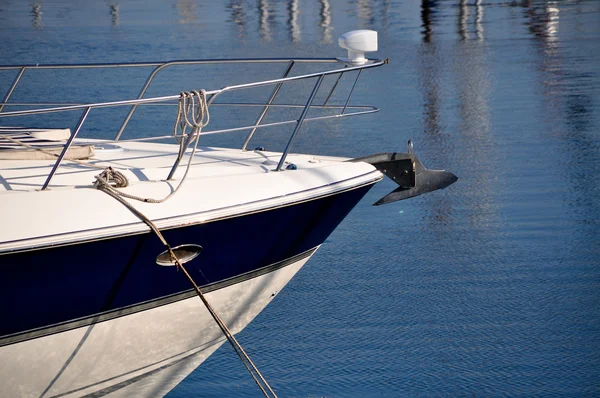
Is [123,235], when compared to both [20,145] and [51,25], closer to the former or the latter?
[20,145]

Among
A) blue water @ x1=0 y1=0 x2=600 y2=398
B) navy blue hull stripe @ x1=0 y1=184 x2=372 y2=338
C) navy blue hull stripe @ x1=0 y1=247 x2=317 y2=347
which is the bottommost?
blue water @ x1=0 y1=0 x2=600 y2=398

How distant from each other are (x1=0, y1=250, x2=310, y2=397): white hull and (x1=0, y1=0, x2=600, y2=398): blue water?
0.30m

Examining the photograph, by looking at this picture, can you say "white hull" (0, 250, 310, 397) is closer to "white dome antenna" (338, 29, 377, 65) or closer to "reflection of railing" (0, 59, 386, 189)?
"reflection of railing" (0, 59, 386, 189)

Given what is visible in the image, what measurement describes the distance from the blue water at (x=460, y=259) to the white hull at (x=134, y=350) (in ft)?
0.99

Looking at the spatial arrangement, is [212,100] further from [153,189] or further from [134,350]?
[134,350]

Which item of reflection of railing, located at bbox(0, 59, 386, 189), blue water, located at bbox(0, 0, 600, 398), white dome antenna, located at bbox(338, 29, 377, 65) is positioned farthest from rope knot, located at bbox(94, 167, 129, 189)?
white dome antenna, located at bbox(338, 29, 377, 65)

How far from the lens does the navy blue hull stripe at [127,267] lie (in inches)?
149

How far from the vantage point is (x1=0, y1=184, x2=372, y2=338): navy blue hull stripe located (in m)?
3.78

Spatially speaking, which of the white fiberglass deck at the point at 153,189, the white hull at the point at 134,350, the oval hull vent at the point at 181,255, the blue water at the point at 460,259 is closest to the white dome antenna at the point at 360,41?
the white fiberglass deck at the point at 153,189

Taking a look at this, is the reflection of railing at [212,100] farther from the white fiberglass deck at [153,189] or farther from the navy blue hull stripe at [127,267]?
the navy blue hull stripe at [127,267]

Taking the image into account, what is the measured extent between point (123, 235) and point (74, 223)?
0.68 ft

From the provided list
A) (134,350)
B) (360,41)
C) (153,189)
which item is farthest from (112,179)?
(360,41)

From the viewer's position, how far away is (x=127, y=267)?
399 centimetres

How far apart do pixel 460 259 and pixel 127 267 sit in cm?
311
